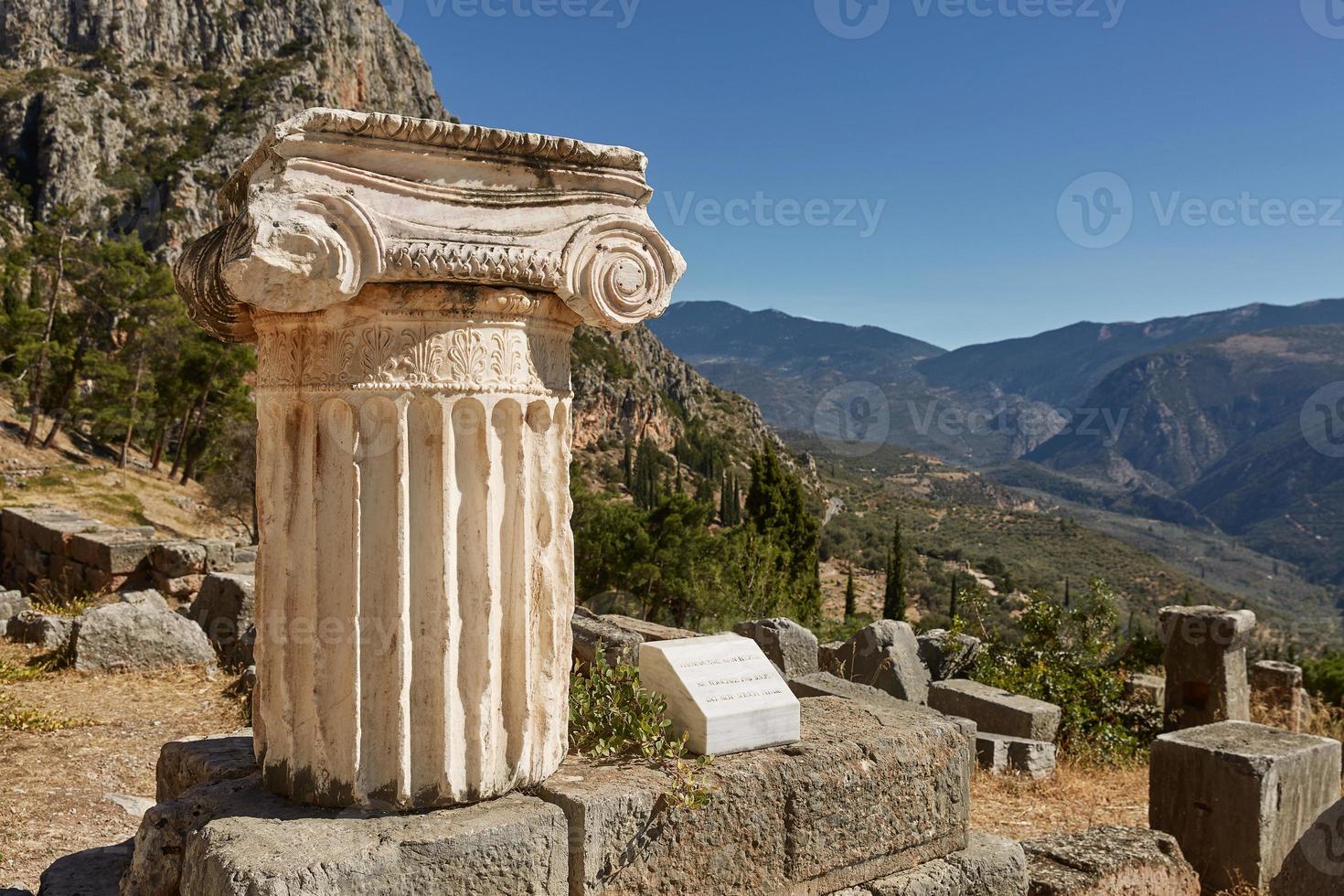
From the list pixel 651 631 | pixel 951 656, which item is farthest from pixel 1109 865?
pixel 951 656

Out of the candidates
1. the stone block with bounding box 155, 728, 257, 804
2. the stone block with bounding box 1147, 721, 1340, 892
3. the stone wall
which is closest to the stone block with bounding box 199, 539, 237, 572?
the stone wall

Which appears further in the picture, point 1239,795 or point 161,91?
point 161,91

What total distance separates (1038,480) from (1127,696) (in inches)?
7980

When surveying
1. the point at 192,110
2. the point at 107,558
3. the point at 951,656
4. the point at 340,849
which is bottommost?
the point at 951,656

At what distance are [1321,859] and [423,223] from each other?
433 centimetres

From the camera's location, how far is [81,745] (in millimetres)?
5871

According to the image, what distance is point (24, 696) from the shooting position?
6.80 meters

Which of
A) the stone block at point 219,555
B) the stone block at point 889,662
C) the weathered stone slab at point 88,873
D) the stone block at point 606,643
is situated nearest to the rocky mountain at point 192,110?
the stone block at point 219,555

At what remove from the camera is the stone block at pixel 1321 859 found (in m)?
3.82

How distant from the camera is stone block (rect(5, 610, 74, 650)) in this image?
813 centimetres

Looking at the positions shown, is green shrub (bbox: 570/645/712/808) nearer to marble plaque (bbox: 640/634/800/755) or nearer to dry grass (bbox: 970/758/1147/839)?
marble plaque (bbox: 640/634/800/755)

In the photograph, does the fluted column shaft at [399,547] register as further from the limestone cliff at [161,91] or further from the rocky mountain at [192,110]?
the limestone cliff at [161,91]

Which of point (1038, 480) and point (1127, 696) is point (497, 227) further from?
point (1038, 480)

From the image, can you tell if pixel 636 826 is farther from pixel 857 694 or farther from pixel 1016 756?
pixel 1016 756
